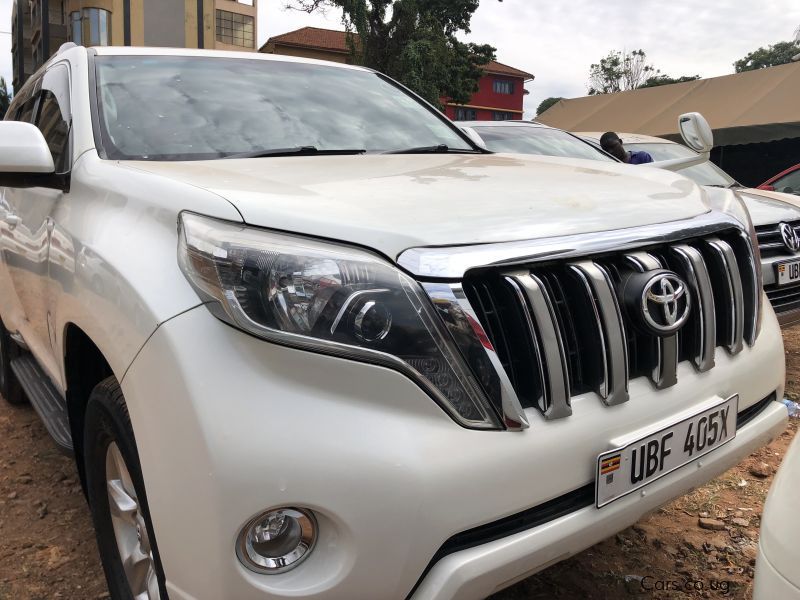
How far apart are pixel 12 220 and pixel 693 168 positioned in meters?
5.15

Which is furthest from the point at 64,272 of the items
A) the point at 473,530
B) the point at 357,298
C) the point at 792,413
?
the point at 792,413

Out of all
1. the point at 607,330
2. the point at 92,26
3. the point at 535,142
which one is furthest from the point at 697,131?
the point at 92,26

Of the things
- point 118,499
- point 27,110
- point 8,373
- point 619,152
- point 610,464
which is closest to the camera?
point 610,464

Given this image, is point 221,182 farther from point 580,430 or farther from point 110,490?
point 580,430

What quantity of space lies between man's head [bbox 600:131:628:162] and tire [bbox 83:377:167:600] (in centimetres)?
483

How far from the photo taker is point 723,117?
1542 cm

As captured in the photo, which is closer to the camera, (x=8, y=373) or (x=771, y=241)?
(x=8, y=373)

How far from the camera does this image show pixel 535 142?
16.7 ft

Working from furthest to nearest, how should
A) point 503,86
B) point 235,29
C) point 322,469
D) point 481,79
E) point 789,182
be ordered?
1. point 503,86
2. point 481,79
3. point 235,29
4. point 789,182
5. point 322,469

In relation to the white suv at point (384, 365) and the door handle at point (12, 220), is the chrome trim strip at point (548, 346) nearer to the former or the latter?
the white suv at point (384, 365)

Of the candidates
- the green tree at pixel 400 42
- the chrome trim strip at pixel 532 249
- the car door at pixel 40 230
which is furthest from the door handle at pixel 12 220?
the green tree at pixel 400 42

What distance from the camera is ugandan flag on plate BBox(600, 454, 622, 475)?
4.72 feet

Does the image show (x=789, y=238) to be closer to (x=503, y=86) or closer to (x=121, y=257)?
(x=121, y=257)

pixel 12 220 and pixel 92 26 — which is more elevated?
pixel 92 26
